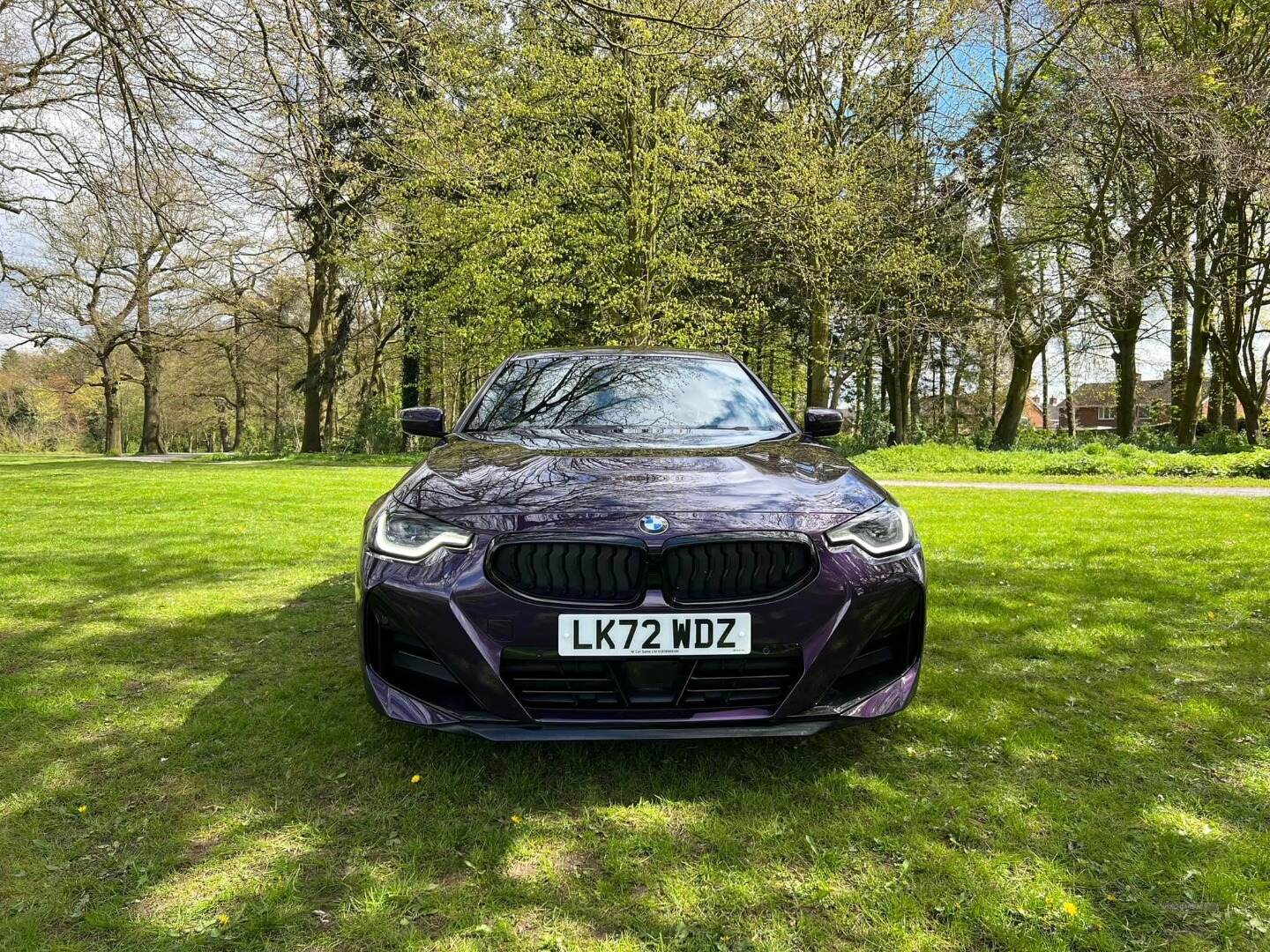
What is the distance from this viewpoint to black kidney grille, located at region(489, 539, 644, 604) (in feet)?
7.48

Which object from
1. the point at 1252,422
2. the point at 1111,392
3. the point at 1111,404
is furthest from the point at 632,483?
the point at 1111,404

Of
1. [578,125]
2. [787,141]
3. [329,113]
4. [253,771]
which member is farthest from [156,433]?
[253,771]

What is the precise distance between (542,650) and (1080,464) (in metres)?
15.1

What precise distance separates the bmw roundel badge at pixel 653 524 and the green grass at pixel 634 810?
844 mm

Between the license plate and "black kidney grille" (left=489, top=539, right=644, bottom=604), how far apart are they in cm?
8

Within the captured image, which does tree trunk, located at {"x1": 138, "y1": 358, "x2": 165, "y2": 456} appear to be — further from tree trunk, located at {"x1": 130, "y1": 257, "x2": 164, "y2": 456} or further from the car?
the car

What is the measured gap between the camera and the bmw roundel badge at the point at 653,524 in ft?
7.54

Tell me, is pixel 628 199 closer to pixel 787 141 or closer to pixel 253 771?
pixel 787 141

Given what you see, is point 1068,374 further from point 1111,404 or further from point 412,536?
point 412,536

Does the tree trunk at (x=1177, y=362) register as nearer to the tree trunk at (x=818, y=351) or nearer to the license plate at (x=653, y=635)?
the tree trunk at (x=818, y=351)

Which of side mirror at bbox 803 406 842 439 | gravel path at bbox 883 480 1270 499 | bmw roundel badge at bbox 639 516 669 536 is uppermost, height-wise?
side mirror at bbox 803 406 842 439

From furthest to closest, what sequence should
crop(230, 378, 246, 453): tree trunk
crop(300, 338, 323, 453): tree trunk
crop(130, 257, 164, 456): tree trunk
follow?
crop(230, 378, 246, 453): tree trunk
crop(130, 257, 164, 456): tree trunk
crop(300, 338, 323, 453): tree trunk

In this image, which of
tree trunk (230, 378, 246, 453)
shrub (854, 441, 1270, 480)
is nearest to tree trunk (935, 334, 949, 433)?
shrub (854, 441, 1270, 480)

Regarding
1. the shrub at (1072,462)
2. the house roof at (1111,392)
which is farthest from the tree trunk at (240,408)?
the house roof at (1111,392)
